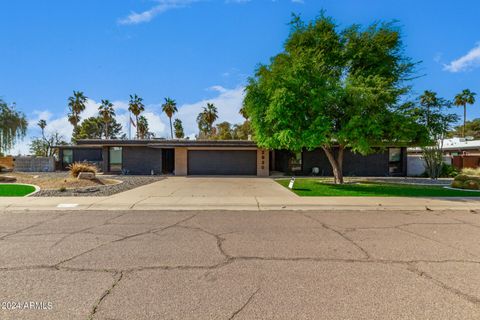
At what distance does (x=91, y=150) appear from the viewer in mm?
30766

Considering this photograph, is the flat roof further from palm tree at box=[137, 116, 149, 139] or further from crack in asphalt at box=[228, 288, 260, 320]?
palm tree at box=[137, 116, 149, 139]

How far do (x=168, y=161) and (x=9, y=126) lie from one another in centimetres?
2248

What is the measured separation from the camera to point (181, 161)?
82.4ft

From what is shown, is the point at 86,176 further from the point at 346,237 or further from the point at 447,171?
the point at 447,171

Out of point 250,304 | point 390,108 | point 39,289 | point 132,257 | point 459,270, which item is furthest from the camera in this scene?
point 390,108

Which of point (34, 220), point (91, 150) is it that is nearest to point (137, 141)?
→ point (91, 150)

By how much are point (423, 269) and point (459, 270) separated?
1.89 feet

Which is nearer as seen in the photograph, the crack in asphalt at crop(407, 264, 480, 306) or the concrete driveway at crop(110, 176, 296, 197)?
the crack in asphalt at crop(407, 264, 480, 306)

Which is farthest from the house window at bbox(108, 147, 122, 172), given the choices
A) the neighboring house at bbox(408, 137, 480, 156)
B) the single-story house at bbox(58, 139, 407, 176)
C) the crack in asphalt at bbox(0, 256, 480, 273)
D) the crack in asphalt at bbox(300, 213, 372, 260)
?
the neighboring house at bbox(408, 137, 480, 156)

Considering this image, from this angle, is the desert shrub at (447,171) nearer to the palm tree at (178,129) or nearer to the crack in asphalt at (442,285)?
the crack in asphalt at (442,285)

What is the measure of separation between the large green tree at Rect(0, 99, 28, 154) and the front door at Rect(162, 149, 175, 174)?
72.5 feet

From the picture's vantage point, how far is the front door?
26.5 m

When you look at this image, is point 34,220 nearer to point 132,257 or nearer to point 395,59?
point 132,257

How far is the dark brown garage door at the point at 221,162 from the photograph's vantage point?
25281 mm
